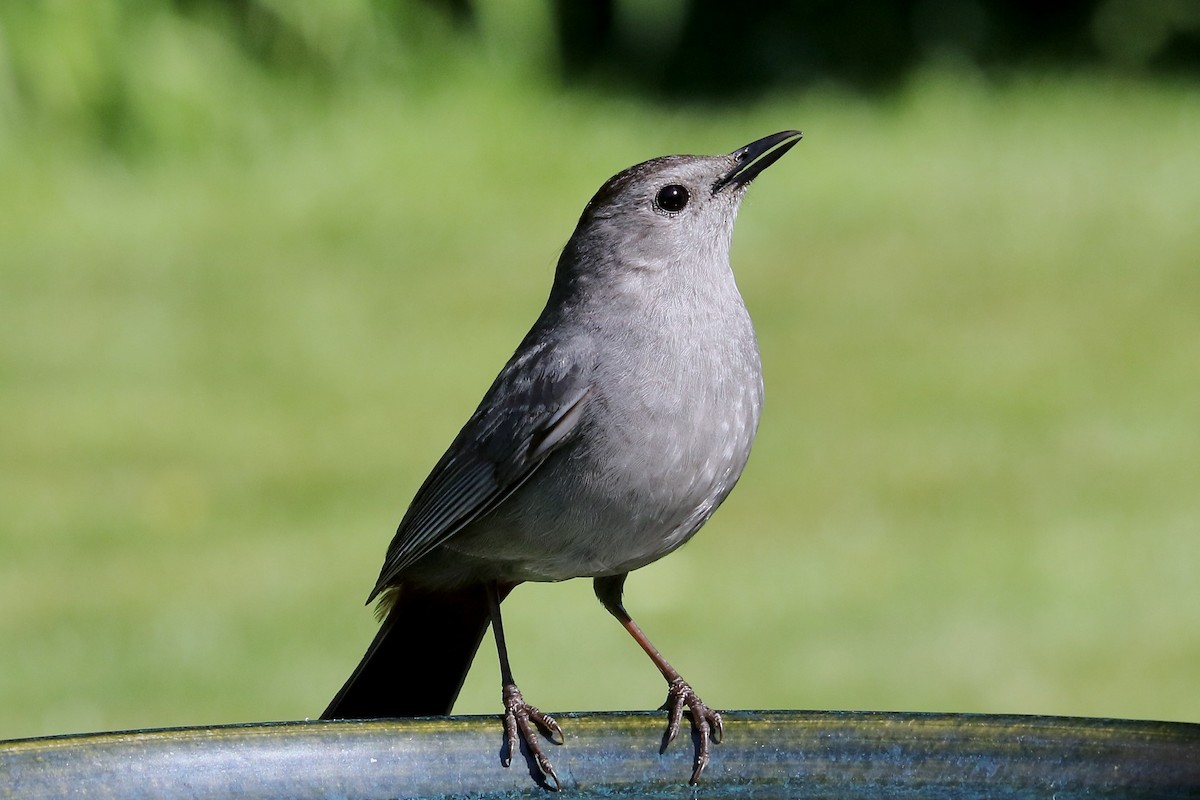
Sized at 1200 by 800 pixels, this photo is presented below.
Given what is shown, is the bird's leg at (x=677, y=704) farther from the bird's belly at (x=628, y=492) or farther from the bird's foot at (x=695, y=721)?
the bird's belly at (x=628, y=492)

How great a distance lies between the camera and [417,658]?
13.6 ft

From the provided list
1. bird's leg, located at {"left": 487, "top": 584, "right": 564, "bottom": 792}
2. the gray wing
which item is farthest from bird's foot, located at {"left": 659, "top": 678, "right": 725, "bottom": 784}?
the gray wing

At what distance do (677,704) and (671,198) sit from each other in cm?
121

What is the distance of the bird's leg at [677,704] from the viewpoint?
120 inches

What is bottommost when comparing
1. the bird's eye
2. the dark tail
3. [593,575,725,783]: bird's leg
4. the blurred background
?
the blurred background

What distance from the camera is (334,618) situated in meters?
7.20

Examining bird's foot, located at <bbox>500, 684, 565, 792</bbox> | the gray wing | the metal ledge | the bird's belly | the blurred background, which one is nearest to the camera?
the metal ledge

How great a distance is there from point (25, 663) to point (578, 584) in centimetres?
234

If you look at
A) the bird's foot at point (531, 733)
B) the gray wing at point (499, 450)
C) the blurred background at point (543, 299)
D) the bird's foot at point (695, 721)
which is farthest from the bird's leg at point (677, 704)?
the blurred background at point (543, 299)

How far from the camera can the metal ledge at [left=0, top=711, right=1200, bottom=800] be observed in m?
2.78

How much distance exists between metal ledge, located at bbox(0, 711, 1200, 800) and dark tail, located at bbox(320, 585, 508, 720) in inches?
42.2

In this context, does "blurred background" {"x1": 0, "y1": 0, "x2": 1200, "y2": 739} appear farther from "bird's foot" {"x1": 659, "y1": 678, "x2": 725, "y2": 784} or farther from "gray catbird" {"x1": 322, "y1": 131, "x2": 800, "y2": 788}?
"bird's foot" {"x1": 659, "y1": 678, "x2": 725, "y2": 784}

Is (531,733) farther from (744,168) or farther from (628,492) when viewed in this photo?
(744,168)

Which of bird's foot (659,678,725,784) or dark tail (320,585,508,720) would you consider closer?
bird's foot (659,678,725,784)
